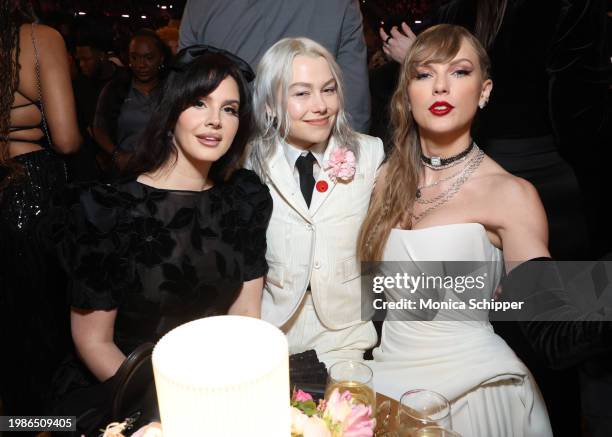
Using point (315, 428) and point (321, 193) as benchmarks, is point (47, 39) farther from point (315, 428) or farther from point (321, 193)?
point (315, 428)

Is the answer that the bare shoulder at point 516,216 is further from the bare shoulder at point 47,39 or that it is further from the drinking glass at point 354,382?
the bare shoulder at point 47,39

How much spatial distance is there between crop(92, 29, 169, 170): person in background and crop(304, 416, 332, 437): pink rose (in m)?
2.47

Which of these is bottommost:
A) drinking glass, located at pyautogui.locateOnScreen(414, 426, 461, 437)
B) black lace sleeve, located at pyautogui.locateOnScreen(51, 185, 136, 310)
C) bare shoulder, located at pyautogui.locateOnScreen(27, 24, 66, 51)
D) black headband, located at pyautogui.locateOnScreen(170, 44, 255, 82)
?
drinking glass, located at pyautogui.locateOnScreen(414, 426, 461, 437)

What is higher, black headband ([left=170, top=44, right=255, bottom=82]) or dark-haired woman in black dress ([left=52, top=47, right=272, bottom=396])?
black headband ([left=170, top=44, right=255, bottom=82])

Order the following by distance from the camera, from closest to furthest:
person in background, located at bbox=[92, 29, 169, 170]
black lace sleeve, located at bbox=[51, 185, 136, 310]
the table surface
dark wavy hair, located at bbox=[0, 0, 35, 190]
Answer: the table surface → black lace sleeve, located at bbox=[51, 185, 136, 310] → dark wavy hair, located at bbox=[0, 0, 35, 190] → person in background, located at bbox=[92, 29, 169, 170]

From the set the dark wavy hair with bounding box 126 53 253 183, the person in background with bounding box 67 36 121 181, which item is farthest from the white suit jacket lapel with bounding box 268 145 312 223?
the person in background with bounding box 67 36 121 181

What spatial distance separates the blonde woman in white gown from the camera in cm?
183

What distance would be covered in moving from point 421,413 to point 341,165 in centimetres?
119

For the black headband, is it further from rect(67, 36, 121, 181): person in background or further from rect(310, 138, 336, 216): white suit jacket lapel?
rect(67, 36, 121, 181): person in background

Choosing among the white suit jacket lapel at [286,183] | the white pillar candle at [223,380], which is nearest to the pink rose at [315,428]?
the white pillar candle at [223,380]

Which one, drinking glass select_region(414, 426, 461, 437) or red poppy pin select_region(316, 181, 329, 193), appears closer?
drinking glass select_region(414, 426, 461, 437)

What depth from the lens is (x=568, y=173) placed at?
2.43 metres

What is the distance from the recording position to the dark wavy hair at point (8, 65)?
2170mm

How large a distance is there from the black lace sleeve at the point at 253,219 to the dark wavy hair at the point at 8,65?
0.99 meters
